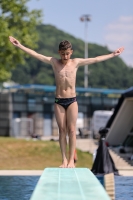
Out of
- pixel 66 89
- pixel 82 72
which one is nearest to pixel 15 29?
pixel 66 89

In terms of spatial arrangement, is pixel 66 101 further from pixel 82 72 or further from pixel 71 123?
pixel 82 72

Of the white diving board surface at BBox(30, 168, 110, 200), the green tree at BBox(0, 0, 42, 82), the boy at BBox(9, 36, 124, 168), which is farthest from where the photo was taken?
the green tree at BBox(0, 0, 42, 82)

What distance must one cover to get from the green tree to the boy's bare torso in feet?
82.7

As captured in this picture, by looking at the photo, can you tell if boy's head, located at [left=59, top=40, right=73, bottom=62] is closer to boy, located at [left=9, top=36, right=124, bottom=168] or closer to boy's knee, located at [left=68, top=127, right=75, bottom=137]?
boy, located at [left=9, top=36, right=124, bottom=168]

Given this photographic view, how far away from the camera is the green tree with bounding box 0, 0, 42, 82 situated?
3825cm

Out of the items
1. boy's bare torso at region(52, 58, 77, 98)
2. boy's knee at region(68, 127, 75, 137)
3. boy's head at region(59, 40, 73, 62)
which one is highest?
boy's head at region(59, 40, 73, 62)

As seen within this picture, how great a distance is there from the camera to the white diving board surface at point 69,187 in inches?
311

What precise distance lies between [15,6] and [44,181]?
29934 millimetres

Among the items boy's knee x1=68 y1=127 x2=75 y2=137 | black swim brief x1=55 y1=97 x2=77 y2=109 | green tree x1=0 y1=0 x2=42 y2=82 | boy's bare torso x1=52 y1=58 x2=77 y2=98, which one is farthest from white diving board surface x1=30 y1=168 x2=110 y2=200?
green tree x1=0 y1=0 x2=42 y2=82

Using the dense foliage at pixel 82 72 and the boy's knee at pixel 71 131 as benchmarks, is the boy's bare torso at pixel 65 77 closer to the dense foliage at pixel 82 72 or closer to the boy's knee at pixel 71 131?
the boy's knee at pixel 71 131

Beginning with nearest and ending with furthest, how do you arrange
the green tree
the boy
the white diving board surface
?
the white diving board surface < the boy < the green tree

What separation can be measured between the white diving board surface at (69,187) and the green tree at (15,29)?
2709 cm

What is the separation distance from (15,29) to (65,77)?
27.6 meters

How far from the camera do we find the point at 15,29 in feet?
129
